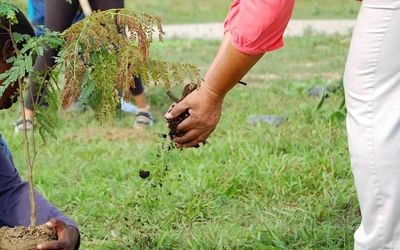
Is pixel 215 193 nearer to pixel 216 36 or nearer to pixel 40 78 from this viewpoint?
pixel 40 78

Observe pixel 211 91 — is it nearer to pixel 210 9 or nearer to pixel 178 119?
pixel 178 119

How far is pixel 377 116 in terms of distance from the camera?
213cm

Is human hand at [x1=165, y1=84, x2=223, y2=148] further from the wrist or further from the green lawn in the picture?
the green lawn

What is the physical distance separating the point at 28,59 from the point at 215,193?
5.18ft

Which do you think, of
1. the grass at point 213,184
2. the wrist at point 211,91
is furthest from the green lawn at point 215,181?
the wrist at point 211,91

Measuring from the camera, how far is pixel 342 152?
3.92m

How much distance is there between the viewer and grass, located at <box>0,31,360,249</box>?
9.84 feet

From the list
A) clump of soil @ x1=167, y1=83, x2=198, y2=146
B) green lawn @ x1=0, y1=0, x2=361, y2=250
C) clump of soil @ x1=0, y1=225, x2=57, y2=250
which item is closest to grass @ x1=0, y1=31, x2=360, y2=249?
green lawn @ x1=0, y1=0, x2=361, y2=250

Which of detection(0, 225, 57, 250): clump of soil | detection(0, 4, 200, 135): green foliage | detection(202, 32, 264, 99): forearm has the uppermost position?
detection(0, 4, 200, 135): green foliage

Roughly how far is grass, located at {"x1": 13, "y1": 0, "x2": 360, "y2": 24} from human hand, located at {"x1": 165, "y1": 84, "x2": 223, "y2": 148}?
8218 millimetres

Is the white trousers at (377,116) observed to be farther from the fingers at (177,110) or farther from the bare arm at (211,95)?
the fingers at (177,110)

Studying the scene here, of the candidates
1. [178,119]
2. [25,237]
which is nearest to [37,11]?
[178,119]

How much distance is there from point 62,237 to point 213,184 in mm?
1404

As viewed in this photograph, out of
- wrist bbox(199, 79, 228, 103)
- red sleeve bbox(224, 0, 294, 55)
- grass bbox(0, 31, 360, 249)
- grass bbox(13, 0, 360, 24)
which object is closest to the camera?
red sleeve bbox(224, 0, 294, 55)
